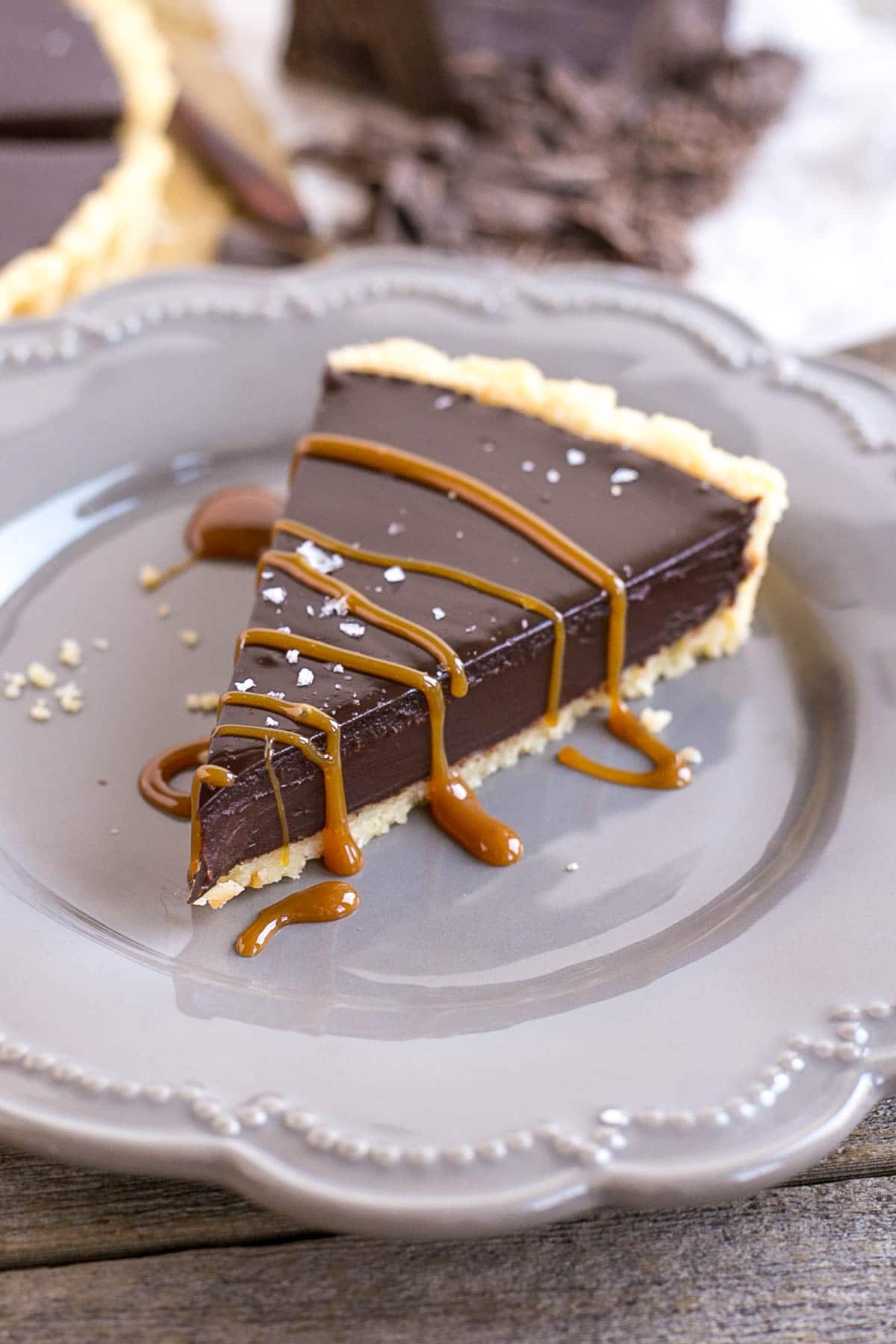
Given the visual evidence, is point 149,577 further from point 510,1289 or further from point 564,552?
point 510,1289

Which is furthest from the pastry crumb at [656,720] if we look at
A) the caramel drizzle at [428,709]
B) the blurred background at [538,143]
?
→ the blurred background at [538,143]

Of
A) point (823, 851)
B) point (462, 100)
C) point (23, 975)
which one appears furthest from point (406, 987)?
point (462, 100)

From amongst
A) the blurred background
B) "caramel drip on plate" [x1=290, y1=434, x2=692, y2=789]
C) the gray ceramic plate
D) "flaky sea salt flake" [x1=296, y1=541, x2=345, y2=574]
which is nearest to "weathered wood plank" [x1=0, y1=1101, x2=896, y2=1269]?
the gray ceramic plate

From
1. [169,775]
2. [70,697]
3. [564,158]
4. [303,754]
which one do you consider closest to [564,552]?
[303,754]

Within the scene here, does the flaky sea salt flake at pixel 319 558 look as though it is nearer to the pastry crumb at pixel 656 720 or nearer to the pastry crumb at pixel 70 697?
the pastry crumb at pixel 70 697

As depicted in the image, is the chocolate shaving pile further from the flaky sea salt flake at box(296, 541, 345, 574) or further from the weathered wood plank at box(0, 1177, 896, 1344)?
the weathered wood plank at box(0, 1177, 896, 1344)

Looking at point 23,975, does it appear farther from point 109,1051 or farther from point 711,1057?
point 711,1057
